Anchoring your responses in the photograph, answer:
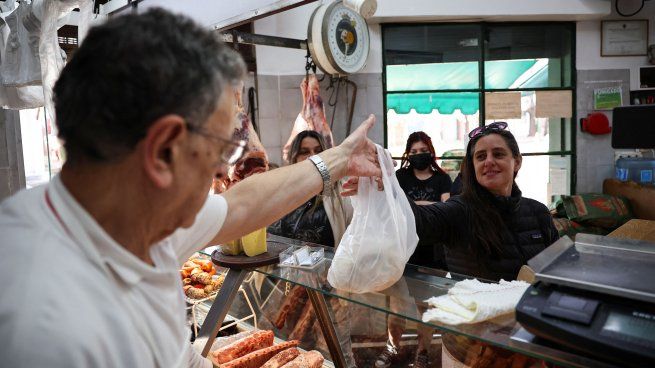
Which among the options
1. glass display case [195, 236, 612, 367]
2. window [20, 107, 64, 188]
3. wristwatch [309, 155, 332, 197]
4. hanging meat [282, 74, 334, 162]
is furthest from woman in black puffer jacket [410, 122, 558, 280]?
window [20, 107, 64, 188]

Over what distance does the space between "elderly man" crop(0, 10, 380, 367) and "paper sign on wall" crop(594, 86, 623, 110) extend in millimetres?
5372

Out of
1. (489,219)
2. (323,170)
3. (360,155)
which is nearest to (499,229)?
(489,219)

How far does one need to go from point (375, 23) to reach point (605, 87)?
2584 millimetres

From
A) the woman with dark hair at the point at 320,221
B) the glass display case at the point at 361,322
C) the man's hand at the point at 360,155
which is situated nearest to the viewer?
the glass display case at the point at 361,322

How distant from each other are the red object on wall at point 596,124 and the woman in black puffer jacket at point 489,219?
3.16 m

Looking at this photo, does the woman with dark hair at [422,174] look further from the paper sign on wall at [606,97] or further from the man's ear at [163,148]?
the man's ear at [163,148]

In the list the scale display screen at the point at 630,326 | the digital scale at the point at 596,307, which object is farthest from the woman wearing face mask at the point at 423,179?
the scale display screen at the point at 630,326

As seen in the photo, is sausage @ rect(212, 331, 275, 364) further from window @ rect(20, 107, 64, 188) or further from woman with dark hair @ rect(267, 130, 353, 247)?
window @ rect(20, 107, 64, 188)

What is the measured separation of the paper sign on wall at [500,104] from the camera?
17.3 feet

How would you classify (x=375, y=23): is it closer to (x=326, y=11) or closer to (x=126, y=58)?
(x=326, y=11)

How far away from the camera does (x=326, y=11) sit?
4039mm

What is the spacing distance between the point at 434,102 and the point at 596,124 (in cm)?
172

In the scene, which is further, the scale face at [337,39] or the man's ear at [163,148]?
the scale face at [337,39]

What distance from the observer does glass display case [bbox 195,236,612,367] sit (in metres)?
1.17
